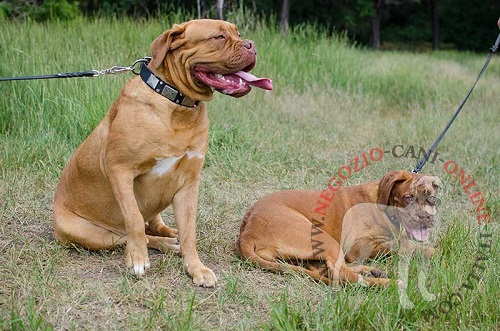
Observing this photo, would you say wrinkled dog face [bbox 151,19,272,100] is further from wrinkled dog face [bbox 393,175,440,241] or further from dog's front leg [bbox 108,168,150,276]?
wrinkled dog face [bbox 393,175,440,241]

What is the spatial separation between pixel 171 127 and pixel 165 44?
1.52ft

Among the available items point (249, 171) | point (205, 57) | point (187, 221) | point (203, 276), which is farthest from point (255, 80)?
point (249, 171)

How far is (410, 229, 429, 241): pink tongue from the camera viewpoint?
3758 millimetres

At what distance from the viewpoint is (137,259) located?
350 cm

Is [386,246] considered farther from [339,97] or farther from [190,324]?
[339,97]

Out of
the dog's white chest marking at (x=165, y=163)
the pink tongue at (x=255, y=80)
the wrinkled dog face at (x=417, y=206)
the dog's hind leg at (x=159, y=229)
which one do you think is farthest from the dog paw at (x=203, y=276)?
the wrinkled dog face at (x=417, y=206)

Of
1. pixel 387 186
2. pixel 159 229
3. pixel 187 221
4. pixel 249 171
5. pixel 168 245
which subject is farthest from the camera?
pixel 249 171

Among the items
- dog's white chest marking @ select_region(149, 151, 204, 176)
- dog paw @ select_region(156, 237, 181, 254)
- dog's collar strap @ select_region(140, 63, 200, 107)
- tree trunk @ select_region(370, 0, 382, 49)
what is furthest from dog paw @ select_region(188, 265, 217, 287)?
tree trunk @ select_region(370, 0, 382, 49)

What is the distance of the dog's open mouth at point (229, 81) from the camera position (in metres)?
3.49

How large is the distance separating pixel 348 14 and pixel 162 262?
25094 mm

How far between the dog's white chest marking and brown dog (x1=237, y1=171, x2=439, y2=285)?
608mm

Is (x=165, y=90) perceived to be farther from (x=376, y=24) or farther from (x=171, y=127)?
(x=376, y=24)

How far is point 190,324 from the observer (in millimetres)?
2852

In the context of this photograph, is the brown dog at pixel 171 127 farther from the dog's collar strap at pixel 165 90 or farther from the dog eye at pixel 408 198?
the dog eye at pixel 408 198
